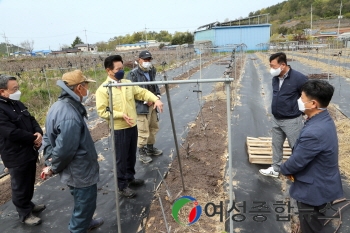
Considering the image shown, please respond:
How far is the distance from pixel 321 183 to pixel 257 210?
1126 millimetres

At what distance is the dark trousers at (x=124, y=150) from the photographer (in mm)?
3127

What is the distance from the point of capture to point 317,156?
6.50ft

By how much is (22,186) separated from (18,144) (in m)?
0.47

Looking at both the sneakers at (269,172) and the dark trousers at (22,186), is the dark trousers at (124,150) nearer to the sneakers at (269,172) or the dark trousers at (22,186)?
the dark trousers at (22,186)

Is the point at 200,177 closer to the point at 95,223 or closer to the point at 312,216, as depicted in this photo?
the point at 95,223

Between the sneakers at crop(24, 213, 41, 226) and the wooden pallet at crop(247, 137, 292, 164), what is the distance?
3030 mm

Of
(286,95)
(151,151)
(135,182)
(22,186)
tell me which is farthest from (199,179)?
(22,186)

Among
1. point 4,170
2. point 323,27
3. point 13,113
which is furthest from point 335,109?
point 323,27

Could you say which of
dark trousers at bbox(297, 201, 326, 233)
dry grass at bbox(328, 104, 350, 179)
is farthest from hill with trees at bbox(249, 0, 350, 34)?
dark trousers at bbox(297, 201, 326, 233)

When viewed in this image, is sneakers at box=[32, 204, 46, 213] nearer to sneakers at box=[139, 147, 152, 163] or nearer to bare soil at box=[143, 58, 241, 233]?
bare soil at box=[143, 58, 241, 233]

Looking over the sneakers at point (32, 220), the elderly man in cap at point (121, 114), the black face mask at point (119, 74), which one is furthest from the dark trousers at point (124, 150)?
the sneakers at point (32, 220)

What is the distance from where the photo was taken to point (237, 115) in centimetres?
654

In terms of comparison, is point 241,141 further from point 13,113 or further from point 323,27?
point 323,27

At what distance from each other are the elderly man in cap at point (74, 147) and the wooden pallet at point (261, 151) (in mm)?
2624
